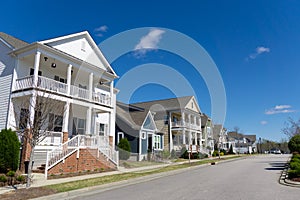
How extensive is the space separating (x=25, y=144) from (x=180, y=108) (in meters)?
26.8

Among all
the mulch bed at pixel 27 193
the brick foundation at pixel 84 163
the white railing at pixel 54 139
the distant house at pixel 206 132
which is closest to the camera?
the mulch bed at pixel 27 193

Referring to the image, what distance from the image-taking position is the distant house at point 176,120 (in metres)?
36.7

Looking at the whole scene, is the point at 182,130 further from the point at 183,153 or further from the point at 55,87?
the point at 55,87

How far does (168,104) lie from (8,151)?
29692 mm

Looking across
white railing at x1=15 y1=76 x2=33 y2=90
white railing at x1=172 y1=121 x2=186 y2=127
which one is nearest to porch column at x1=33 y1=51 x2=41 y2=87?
white railing at x1=15 y1=76 x2=33 y2=90

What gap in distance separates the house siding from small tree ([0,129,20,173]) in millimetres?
3280

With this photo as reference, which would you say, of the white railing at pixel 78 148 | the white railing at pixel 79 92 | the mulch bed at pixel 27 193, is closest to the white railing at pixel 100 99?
the white railing at pixel 79 92

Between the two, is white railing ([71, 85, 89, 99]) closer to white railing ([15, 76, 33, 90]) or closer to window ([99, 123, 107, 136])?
white railing ([15, 76, 33, 90])

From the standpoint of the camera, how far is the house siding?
1616cm

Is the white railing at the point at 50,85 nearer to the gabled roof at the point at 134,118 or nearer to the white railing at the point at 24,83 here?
the white railing at the point at 24,83

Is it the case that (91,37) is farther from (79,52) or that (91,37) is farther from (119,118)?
(119,118)

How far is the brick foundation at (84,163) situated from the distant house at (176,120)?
18277 mm

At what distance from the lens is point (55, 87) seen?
16578 mm

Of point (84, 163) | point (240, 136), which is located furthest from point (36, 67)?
point (240, 136)
